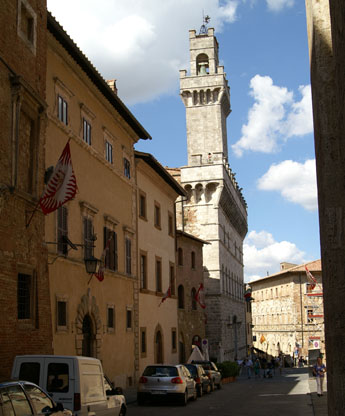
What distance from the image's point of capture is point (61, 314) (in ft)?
67.3

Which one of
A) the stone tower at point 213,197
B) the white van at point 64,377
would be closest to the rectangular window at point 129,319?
the white van at point 64,377

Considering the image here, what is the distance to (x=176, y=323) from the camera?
3894 cm

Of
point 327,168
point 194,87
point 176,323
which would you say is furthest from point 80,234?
point 194,87

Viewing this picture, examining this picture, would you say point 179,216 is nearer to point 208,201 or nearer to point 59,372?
point 208,201

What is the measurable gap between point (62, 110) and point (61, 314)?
6656 mm

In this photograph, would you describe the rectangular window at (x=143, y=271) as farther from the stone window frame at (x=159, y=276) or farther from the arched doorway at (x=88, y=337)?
the arched doorway at (x=88, y=337)

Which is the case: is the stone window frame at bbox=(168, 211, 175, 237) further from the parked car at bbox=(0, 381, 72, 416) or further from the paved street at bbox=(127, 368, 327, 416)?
the parked car at bbox=(0, 381, 72, 416)

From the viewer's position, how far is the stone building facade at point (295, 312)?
8256 cm

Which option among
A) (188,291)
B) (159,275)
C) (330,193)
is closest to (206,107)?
(188,291)

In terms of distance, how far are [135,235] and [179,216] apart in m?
25.1

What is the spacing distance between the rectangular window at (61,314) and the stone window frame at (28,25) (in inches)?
312

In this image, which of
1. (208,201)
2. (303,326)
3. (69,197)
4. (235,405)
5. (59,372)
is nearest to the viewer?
(59,372)

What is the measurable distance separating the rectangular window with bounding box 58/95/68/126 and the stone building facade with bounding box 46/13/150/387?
0.03m

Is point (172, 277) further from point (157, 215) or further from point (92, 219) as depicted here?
point (92, 219)
